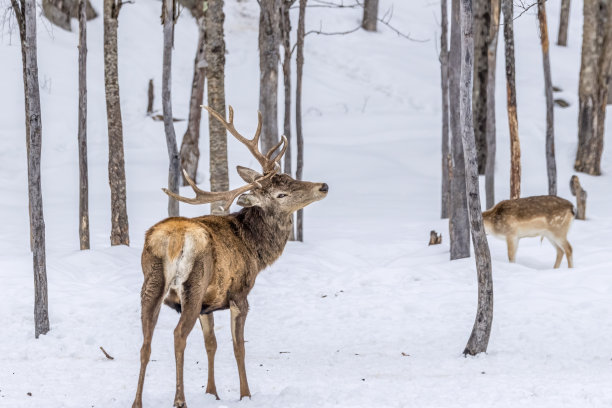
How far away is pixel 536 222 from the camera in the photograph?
11.0 meters

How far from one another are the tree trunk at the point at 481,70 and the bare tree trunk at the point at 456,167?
8.21m

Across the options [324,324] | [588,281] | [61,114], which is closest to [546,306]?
[588,281]

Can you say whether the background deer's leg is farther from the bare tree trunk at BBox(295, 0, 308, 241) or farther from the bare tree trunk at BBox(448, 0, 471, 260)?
the bare tree trunk at BBox(295, 0, 308, 241)

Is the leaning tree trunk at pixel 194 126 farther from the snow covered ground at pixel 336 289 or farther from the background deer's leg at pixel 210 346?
the background deer's leg at pixel 210 346

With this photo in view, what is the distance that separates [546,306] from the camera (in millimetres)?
8477

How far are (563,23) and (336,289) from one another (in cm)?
2316

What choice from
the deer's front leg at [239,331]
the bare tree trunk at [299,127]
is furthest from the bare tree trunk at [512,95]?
the deer's front leg at [239,331]

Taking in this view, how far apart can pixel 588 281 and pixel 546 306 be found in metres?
1.16

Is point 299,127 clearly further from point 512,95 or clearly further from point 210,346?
point 210,346

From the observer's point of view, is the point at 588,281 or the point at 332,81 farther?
the point at 332,81

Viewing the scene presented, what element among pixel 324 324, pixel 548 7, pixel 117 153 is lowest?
pixel 324 324

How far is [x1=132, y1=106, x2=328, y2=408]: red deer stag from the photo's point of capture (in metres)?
5.62

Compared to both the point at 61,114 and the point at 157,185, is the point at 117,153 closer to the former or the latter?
the point at 157,185

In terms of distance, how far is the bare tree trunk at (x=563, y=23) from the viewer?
2789 cm
